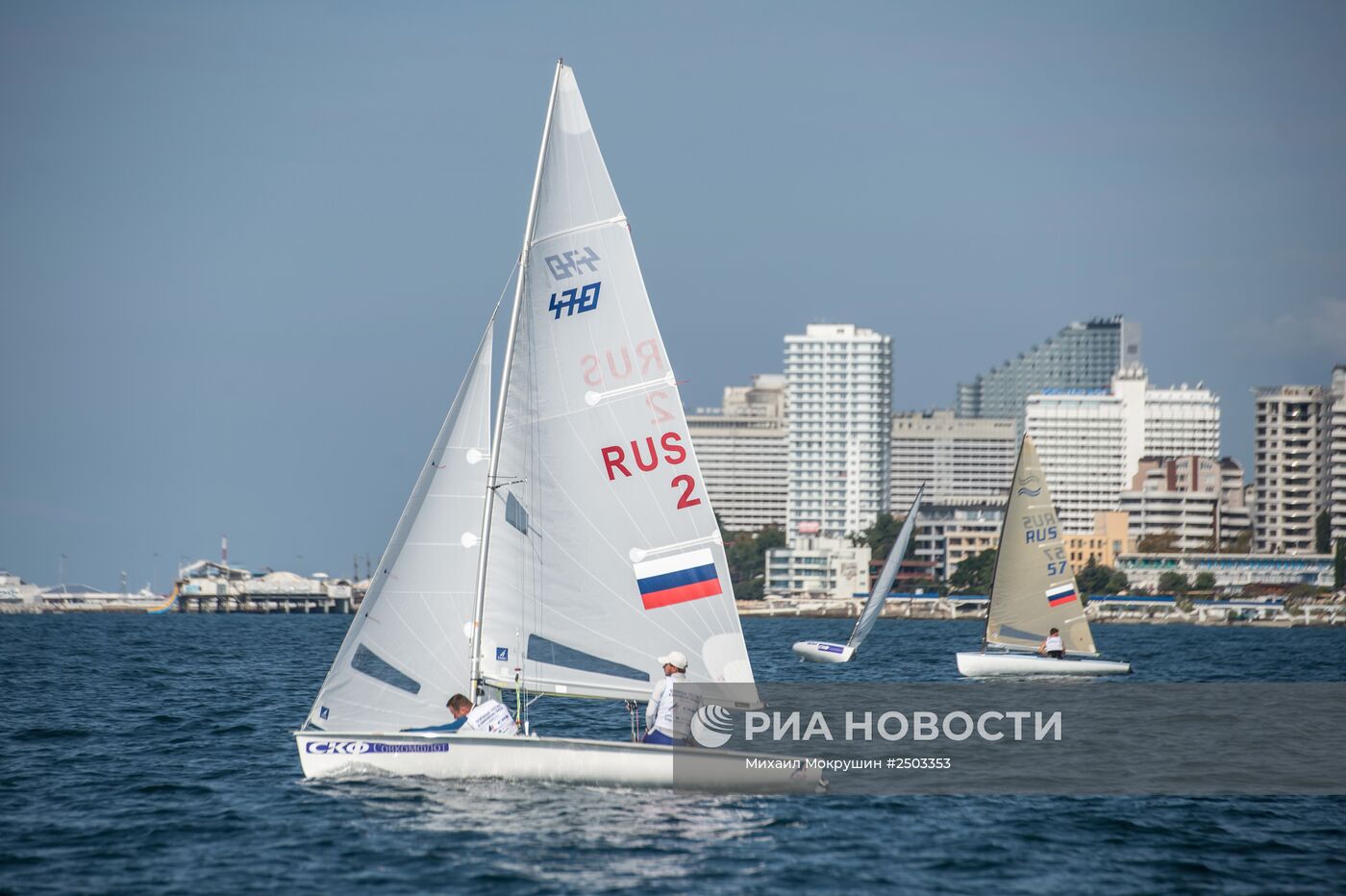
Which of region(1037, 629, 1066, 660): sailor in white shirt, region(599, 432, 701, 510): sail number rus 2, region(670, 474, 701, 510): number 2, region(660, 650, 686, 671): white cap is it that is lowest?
region(1037, 629, 1066, 660): sailor in white shirt

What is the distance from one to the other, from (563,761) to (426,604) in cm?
325

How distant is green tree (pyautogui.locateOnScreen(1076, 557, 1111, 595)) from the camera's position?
192500 millimetres

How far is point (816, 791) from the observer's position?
24.5 meters

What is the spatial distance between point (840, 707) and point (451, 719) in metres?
18.3

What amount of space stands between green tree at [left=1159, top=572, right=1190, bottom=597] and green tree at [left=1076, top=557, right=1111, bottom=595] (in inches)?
255

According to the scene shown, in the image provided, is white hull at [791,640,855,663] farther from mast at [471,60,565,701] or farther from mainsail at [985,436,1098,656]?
mast at [471,60,565,701]

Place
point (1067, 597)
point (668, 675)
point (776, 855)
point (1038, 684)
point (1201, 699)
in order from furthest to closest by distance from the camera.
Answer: point (1067, 597) → point (1038, 684) → point (1201, 699) → point (668, 675) → point (776, 855)

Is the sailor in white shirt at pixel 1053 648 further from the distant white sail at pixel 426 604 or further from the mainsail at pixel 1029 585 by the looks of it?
the distant white sail at pixel 426 604

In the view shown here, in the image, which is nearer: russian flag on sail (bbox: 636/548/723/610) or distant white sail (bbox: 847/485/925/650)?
russian flag on sail (bbox: 636/548/723/610)

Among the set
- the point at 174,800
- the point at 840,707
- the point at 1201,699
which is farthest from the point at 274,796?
the point at 1201,699

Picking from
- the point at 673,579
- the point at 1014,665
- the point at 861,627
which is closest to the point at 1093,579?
the point at 861,627

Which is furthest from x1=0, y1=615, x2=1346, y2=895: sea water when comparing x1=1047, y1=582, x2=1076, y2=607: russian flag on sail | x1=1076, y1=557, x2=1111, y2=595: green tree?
x1=1076, y1=557, x2=1111, y2=595: green tree

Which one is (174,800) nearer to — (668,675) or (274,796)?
(274,796)

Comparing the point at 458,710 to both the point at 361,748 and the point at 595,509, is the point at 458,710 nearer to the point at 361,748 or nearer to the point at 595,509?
the point at 361,748
